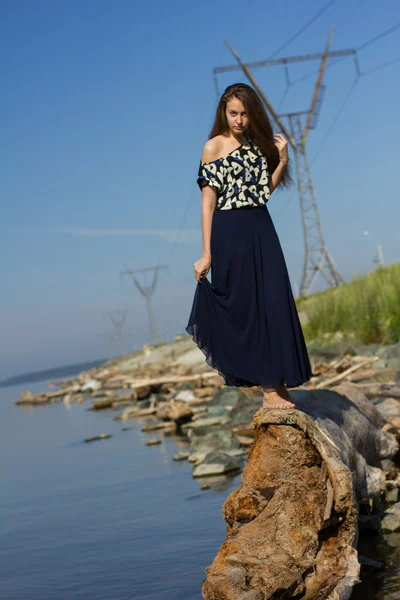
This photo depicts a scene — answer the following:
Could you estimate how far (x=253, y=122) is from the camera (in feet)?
15.8

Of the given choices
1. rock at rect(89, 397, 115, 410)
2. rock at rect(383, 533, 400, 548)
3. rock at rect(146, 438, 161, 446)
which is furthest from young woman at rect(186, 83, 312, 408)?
rock at rect(89, 397, 115, 410)

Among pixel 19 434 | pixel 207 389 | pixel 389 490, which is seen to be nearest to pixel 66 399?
pixel 19 434

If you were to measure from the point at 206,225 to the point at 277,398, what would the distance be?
3.45 feet

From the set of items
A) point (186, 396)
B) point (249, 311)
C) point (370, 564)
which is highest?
point (249, 311)

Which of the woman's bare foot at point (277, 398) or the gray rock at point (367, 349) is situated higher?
the gray rock at point (367, 349)

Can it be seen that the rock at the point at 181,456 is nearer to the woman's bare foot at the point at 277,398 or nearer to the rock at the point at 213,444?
the rock at the point at 213,444

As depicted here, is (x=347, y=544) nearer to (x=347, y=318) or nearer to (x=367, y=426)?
(x=367, y=426)

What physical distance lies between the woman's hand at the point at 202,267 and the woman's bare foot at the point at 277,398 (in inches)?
28.9

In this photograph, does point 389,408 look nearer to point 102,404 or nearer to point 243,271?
point 243,271

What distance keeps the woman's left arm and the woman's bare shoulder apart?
364 mm

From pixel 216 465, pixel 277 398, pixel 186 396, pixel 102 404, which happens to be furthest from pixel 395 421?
pixel 102 404

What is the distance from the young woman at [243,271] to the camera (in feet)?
15.1

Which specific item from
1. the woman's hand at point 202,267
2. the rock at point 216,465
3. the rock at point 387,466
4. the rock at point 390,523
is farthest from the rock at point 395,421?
the woman's hand at point 202,267

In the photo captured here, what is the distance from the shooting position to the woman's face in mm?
4793
